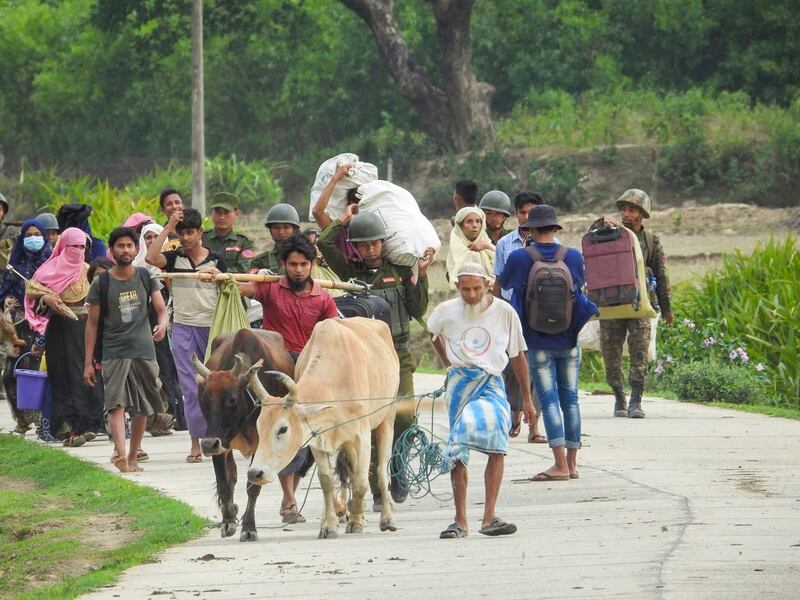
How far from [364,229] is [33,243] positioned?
18.9ft

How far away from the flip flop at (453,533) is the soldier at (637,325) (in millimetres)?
5992

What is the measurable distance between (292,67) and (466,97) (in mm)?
14987

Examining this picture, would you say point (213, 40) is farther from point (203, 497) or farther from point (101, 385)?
point (203, 497)

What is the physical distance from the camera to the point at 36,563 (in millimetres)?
10055

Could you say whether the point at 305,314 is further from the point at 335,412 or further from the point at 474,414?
the point at 474,414

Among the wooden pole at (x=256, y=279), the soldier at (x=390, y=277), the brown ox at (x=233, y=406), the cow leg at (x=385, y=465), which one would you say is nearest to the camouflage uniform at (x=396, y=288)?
the soldier at (x=390, y=277)

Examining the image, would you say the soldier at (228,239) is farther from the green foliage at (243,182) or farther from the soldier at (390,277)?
the green foliage at (243,182)

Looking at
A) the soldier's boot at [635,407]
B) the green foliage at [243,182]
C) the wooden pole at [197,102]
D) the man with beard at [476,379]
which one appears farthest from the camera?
the green foliage at [243,182]

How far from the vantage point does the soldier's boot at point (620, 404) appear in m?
15.5

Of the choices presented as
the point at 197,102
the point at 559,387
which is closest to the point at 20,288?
the point at 559,387

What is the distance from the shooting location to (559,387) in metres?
11.6

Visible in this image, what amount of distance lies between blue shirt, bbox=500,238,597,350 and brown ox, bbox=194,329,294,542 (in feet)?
6.66

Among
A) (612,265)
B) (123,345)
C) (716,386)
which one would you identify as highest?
(612,265)

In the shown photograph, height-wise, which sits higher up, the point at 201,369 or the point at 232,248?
the point at 232,248
